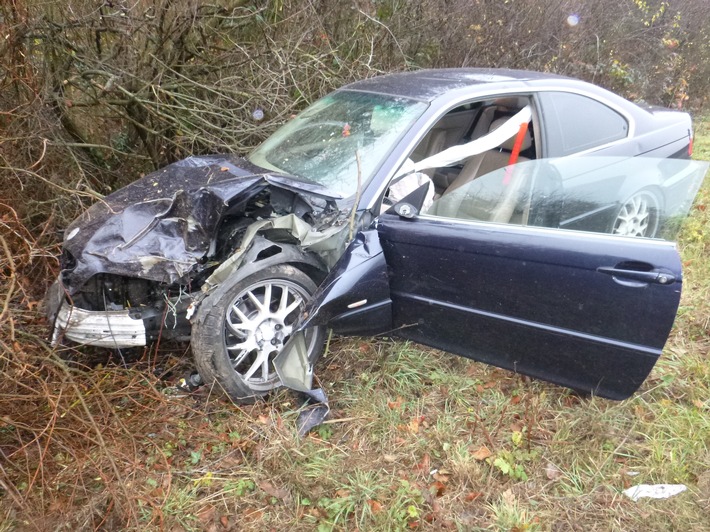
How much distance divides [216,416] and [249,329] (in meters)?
0.51

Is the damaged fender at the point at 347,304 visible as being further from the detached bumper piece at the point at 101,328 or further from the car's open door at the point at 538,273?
the detached bumper piece at the point at 101,328

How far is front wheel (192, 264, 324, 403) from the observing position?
2490 mm

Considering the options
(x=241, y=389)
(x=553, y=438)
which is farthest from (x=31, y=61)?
(x=553, y=438)

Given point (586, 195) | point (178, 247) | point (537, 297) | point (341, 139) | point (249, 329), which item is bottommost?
point (249, 329)

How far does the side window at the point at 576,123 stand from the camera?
323cm

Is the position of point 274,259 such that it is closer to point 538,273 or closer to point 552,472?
point 538,273

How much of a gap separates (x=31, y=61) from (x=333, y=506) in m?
3.98

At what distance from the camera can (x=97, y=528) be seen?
2059 mm

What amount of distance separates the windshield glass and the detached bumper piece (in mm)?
1226

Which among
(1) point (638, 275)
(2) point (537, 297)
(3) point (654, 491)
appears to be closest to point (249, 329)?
(2) point (537, 297)

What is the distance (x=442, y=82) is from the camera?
10.3 feet

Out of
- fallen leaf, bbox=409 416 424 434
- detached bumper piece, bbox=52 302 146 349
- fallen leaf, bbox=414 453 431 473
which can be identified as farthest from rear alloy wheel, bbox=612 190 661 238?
detached bumper piece, bbox=52 302 146 349

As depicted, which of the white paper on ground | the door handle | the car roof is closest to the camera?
the door handle

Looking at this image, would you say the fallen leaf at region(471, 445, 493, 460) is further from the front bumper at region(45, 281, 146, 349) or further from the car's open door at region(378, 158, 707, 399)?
the front bumper at region(45, 281, 146, 349)
